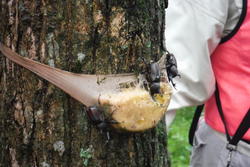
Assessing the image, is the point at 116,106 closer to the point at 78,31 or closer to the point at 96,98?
the point at 96,98

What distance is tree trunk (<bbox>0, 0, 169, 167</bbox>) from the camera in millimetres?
1558

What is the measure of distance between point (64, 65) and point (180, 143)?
4829 mm

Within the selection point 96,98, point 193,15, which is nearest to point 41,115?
point 96,98

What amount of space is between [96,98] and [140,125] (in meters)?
0.17

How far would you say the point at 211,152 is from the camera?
2902 mm

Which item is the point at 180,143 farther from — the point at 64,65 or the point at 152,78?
the point at 64,65

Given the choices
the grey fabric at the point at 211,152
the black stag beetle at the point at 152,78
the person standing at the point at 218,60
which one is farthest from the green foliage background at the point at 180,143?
the black stag beetle at the point at 152,78

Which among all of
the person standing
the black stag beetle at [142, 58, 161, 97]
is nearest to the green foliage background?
the person standing

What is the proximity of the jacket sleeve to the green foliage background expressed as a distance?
9.87 feet

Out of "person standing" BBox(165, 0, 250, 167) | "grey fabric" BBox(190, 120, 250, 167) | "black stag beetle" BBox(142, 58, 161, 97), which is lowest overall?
"grey fabric" BBox(190, 120, 250, 167)

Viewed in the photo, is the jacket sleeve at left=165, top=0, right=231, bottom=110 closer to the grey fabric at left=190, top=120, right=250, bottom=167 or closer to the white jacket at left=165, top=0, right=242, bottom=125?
the white jacket at left=165, top=0, right=242, bottom=125

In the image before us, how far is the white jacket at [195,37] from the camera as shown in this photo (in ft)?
8.81

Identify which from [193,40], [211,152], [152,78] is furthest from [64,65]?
[211,152]

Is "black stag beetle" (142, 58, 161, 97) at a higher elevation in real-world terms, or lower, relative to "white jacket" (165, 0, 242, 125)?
higher
